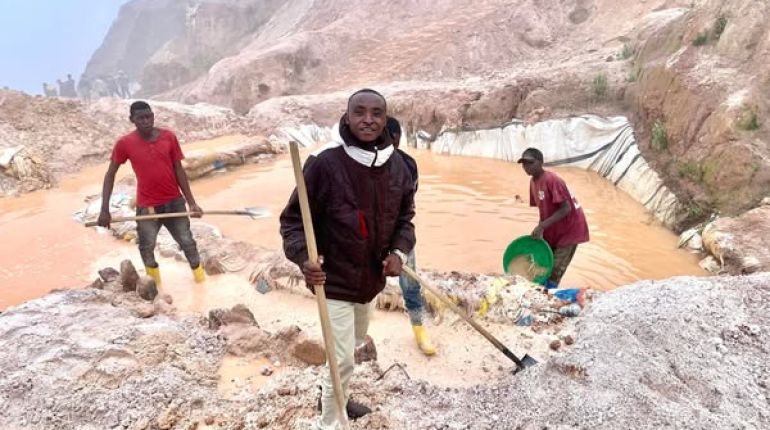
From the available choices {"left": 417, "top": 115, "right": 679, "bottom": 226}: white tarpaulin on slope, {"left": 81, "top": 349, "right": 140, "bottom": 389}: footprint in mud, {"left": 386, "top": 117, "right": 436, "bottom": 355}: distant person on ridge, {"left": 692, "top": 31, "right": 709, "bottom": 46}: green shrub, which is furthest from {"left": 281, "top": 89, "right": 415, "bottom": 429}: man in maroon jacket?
{"left": 692, "top": 31, "right": 709, "bottom": 46}: green shrub

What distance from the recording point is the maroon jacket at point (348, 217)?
6.19ft

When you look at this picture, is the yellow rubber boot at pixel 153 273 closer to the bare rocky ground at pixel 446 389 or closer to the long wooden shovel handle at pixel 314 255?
the bare rocky ground at pixel 446 389

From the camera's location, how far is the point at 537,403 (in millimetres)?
2322

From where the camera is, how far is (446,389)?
2594 mm

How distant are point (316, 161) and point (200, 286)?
124 inches

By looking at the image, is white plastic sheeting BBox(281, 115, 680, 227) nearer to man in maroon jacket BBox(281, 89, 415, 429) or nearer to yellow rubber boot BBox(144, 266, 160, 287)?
yellow rubber boot BBox(144, 266, 160, 287)

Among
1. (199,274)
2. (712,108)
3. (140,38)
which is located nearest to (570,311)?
(199,274)

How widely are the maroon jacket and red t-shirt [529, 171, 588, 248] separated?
1.80 m

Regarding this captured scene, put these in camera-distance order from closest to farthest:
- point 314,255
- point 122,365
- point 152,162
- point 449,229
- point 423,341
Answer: point 314,255
point 122,365
point 423,341
point 152,162
point 449,229

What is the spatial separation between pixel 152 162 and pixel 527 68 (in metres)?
13.0

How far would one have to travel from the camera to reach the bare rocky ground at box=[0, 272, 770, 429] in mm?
2244

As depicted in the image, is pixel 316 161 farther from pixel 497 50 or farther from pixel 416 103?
pixel 497 50

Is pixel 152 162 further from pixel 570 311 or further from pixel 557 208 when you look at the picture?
pixel 570 311

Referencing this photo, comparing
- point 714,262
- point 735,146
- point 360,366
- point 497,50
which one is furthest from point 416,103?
point 360,366
